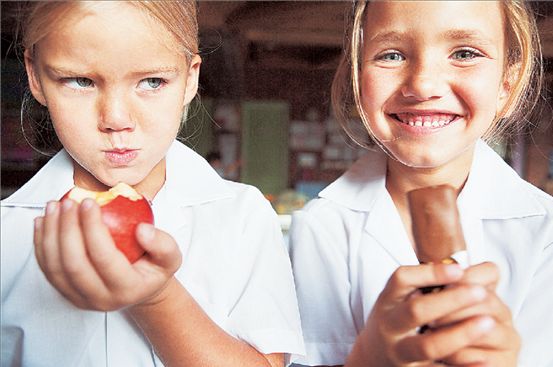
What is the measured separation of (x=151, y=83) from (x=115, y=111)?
0.03 meters

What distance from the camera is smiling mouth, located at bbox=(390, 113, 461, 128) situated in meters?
0.47

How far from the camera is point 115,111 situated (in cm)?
42

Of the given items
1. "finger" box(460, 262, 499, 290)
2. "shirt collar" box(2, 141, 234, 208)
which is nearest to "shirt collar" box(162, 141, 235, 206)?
"shirt collar" box(2, 141, 234, 208)

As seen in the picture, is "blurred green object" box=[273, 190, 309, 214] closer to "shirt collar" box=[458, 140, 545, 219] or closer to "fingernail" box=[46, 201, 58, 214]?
"shirt collar" box=[458, 140, 545, 219]

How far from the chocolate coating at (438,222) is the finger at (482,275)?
1 cm

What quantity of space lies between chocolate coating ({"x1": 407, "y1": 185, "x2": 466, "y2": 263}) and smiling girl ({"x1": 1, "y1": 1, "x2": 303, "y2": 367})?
0.39 ft

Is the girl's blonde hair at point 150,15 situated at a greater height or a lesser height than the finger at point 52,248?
greater

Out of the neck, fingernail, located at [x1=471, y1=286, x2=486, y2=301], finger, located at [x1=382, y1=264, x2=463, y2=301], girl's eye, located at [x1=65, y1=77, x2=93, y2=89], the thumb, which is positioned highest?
girl's eye, located at [x1=65, y1=77, x2=93, y2=89]

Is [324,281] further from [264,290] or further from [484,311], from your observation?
[484,311]

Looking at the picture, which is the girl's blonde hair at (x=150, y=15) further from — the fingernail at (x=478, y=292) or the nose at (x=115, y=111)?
the fingernail at (x=478, y=292)

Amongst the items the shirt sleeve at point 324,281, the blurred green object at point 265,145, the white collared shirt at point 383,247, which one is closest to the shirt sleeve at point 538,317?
the white collared shirt at point 383,247

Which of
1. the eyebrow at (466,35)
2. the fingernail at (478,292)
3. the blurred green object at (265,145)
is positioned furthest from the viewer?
the blurred green object at (265,145)

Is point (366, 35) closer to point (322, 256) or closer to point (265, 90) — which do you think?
point (322, 256)

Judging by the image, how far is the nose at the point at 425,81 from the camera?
447 mm
